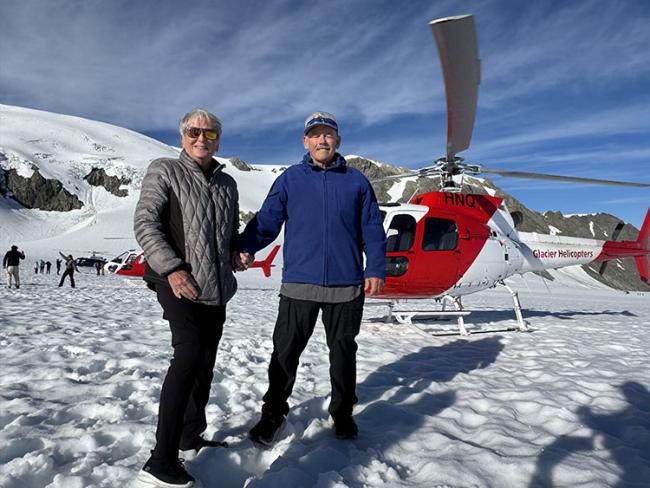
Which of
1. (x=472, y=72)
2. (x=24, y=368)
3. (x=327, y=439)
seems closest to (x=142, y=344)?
(x=24, y=368)

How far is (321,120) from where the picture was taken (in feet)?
9.41

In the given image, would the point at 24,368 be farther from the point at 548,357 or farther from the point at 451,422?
the point at 548,357

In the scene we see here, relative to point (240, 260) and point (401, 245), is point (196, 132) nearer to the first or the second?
point (240, 260)

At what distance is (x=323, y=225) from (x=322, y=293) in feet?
1.52

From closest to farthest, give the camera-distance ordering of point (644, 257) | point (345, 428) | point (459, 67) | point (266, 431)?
point (266, 431) → point (345, 428) → point (459, 67) → point (644, 257)

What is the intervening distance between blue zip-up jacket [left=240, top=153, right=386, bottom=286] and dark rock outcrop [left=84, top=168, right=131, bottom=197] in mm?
89618

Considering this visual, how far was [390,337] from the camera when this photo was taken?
6.49 meters

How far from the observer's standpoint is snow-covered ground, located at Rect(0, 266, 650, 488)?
2.31 m

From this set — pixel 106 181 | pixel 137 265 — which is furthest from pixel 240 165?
pixel 137 265

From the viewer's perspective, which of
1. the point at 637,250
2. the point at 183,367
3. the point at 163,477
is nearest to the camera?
the point at 163,477

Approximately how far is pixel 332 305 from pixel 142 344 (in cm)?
363

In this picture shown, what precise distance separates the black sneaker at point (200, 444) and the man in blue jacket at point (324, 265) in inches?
9.1

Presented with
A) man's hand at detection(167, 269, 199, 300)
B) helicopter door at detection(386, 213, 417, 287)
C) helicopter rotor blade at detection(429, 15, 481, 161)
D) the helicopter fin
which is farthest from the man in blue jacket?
the helicopter fin

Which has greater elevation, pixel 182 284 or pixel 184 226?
pixel 184 226
